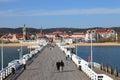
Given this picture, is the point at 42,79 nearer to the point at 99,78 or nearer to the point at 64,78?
the point at 64,78

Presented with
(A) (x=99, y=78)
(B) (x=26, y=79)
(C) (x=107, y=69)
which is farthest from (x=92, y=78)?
(C) (x=107, y=69)

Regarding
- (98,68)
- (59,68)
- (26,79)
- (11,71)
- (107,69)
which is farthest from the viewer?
(98,68)

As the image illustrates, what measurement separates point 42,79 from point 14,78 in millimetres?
2746

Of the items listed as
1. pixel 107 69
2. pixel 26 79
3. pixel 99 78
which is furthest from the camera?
pixel 107 69

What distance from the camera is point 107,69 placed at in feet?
141

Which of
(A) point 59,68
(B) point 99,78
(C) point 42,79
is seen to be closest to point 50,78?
(C) point 42,79

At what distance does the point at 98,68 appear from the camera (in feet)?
151

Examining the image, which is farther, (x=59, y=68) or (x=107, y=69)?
(x=107, y=69)

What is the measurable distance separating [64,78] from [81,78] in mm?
1439

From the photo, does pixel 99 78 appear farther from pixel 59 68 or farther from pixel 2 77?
pixel 59 68

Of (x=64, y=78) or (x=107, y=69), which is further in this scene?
(x=107, y=69)

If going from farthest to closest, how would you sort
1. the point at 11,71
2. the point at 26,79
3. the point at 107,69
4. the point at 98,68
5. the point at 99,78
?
the point at 98,68 → the point at 107,69 → the point at 11,71 → the point at 26,79 → the point at 99,78

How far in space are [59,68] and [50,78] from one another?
26.1ft

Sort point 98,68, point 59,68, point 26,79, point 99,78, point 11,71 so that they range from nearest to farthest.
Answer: point 99,78
point 26,79
point 11,71
point 59,68
point 98,68
